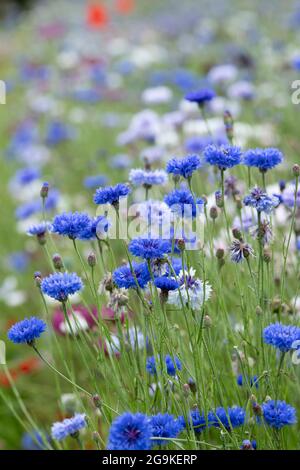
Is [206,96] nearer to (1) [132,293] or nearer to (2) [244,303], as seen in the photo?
(1) [132,293]

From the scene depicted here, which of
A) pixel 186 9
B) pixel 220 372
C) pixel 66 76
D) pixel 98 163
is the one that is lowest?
pixel 220 372

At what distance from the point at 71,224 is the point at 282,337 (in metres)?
0.42

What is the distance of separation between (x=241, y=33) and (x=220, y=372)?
493cm

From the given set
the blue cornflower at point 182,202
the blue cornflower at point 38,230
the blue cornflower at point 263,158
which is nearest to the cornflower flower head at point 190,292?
the blue cornflower at point 182,202

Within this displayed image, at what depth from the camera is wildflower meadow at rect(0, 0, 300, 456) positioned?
4.06 ft

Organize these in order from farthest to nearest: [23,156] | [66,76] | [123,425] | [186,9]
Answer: [186,9]
[66,76]
[23,156]
[123,425]

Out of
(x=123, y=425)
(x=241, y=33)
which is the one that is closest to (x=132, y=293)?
(x=123, y=425)

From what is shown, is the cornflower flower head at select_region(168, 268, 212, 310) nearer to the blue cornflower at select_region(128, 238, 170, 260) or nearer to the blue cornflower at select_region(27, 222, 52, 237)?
the blue cornflower at select_region(128, 238, 170, 260)

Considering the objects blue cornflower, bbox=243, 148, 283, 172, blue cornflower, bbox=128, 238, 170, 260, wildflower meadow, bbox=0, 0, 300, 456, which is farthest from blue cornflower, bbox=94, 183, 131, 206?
blue cornflower, bbox=243, 148, 283, 172

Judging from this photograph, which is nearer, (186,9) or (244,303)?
(244,303)

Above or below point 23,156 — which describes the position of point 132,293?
below

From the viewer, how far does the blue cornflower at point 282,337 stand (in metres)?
1.09

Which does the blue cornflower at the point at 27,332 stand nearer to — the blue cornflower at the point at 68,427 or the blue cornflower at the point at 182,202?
the blue cornflower at the point at 68,427

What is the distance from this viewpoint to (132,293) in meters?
1.62
